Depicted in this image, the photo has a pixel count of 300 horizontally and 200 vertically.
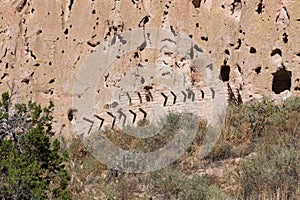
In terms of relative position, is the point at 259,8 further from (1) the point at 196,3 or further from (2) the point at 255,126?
(2) the point at 255,126

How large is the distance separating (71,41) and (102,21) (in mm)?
970

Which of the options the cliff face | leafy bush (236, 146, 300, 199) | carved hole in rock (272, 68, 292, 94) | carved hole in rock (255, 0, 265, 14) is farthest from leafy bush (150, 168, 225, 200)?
carved hole in rock (255, 0, 265, 14)

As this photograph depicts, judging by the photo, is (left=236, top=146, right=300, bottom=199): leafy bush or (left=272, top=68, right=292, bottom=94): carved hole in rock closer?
(left=236, top=146, right=300, bottom=199): leafy bush

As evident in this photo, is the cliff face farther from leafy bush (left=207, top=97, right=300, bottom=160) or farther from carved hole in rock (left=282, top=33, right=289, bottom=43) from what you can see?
leafy bush (left=207, top=97, right=300, bottom=160)

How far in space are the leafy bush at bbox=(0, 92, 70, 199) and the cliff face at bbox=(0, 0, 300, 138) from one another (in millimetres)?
5735

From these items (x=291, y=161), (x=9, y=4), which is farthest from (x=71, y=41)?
(x=291, y=161)

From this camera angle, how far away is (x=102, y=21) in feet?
40.2

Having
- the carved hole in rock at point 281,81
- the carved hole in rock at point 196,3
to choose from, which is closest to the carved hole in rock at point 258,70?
the carved hole in rock at point 281,81

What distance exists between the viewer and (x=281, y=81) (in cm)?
1072

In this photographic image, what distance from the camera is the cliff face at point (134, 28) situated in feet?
34.1

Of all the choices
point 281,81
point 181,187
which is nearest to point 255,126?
point 281,81

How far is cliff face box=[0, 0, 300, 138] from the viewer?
10.4 m

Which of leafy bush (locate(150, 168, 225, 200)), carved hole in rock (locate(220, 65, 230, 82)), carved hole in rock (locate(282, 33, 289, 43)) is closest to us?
leafy bush (locate(150, 168, 225, 200))

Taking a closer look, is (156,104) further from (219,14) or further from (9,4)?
(9,4)
